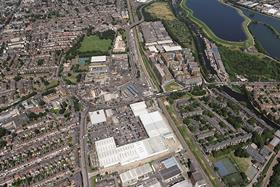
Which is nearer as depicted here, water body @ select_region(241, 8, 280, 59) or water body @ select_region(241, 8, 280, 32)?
water body @ select_region(241, 8, 280, 59)

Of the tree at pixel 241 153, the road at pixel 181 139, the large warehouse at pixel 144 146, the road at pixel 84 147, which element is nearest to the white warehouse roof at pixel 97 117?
the road at pixel 84 147

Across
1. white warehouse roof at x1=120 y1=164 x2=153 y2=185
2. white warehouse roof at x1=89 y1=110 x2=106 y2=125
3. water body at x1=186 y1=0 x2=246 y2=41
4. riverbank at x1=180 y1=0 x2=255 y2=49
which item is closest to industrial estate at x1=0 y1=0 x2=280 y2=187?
white warehouse roof at x1=120 y1=164 x2=153 y2=185

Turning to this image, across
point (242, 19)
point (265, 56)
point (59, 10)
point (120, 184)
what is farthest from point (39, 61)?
point (242, 19)

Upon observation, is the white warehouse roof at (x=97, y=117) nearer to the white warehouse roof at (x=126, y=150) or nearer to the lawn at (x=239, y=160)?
the white warehouse roof at (x=126, y=150)

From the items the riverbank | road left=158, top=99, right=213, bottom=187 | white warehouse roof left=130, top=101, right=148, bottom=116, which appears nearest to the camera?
road left=158, top=99, right=213, bottom=187

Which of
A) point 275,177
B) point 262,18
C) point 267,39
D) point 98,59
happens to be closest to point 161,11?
point 262,18

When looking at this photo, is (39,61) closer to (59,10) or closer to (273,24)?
(59,10)

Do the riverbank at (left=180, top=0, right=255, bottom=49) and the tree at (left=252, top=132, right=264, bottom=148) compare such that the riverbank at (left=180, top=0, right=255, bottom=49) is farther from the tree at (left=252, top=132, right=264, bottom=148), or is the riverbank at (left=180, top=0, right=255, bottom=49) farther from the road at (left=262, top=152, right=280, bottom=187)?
the road at (left=262, top=152, right=280, bottom=187)

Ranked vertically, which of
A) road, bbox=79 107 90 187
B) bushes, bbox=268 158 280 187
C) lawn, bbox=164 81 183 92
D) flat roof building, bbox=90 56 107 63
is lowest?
road, bbox=79 107 90 187
